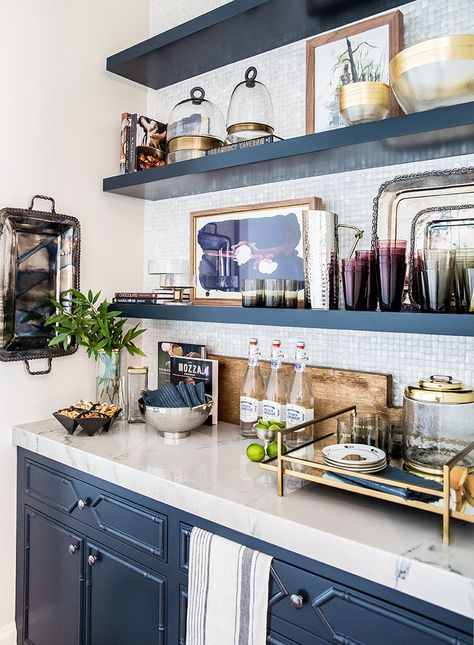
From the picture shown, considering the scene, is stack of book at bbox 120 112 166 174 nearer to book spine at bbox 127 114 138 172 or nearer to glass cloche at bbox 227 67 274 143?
book spine at bbox 127 114 138 172

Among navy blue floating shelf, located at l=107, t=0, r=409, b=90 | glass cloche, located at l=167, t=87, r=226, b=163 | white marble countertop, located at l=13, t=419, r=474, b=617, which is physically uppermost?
navy blue floating shelf, located at l=107, t=0, r=409, b=90

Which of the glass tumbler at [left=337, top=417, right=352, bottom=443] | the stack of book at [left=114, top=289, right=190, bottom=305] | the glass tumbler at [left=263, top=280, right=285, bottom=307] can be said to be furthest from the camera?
the stack of book at [left=114, top=289, right=190, bottom=305]

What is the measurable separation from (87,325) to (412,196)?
4.08 ft

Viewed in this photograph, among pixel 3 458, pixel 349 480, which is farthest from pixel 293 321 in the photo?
pixel 3 458

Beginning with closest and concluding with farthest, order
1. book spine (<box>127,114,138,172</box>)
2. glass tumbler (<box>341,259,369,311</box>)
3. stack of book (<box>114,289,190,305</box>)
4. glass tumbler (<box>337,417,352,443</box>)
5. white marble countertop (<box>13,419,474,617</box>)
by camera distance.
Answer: white marble countertop (<box>13,419,474,617</box>) < glass tumbler (<box>341,259,369,311</box>) < glass tumbler (<box>337,417,352,443</box>) < stack of book (<box>114,289,190,305</box>) < book spine (<box>127,114,138,172</box>)

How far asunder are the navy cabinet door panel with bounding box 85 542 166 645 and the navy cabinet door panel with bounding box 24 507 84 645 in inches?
2.5

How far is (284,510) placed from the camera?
1220mm

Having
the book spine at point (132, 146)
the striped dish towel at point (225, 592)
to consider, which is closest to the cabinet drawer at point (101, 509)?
the striped dish towel at point (225, 592)

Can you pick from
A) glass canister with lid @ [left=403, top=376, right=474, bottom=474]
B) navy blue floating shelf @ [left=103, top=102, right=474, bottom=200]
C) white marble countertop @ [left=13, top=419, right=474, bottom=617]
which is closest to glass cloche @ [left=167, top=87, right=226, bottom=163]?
navy blue floating shelf @ [left=103, top=102, right=474, bottom=200]

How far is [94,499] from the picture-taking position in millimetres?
1648

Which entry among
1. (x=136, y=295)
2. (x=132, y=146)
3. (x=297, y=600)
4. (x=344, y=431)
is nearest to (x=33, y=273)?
(x=136, y=295)

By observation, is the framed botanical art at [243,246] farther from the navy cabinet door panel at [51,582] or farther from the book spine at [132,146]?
the navy cabinet door panel at [51,582]

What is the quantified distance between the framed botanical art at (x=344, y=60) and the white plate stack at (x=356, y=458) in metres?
1.00

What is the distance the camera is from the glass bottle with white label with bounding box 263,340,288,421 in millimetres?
1737
